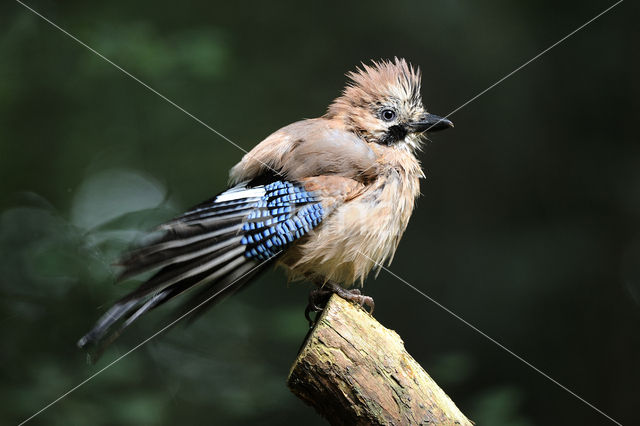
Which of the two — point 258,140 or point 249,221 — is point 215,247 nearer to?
point 249,221

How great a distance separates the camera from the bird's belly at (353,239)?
2.48 metres

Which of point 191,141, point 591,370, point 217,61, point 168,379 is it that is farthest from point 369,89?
point 591,370

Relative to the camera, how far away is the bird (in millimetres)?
2256

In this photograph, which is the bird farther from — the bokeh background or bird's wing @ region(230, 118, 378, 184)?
the bokeh background

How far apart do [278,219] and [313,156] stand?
0.28 m

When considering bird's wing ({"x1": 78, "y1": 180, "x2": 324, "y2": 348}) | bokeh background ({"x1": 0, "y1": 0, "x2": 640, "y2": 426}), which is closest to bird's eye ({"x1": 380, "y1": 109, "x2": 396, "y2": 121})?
bird's wing ({"x1": 78, "y1": 180, "x2": 324, "y2": 348})

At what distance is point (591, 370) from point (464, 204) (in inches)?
45.8

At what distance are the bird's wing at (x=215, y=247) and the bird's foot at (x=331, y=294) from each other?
273mm

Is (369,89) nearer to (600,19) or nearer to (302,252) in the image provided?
(302,252)

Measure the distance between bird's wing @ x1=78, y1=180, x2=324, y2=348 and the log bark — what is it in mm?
405

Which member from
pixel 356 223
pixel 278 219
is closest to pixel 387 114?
pixel 356 223

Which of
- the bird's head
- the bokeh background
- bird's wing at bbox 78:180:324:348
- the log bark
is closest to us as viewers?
the log bark

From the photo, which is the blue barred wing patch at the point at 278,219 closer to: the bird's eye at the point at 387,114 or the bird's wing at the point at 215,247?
the bird's wing at the point at 215,247

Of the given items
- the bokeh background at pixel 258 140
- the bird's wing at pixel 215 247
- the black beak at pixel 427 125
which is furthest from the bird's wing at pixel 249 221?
the bokeh background at pixel 258 140
